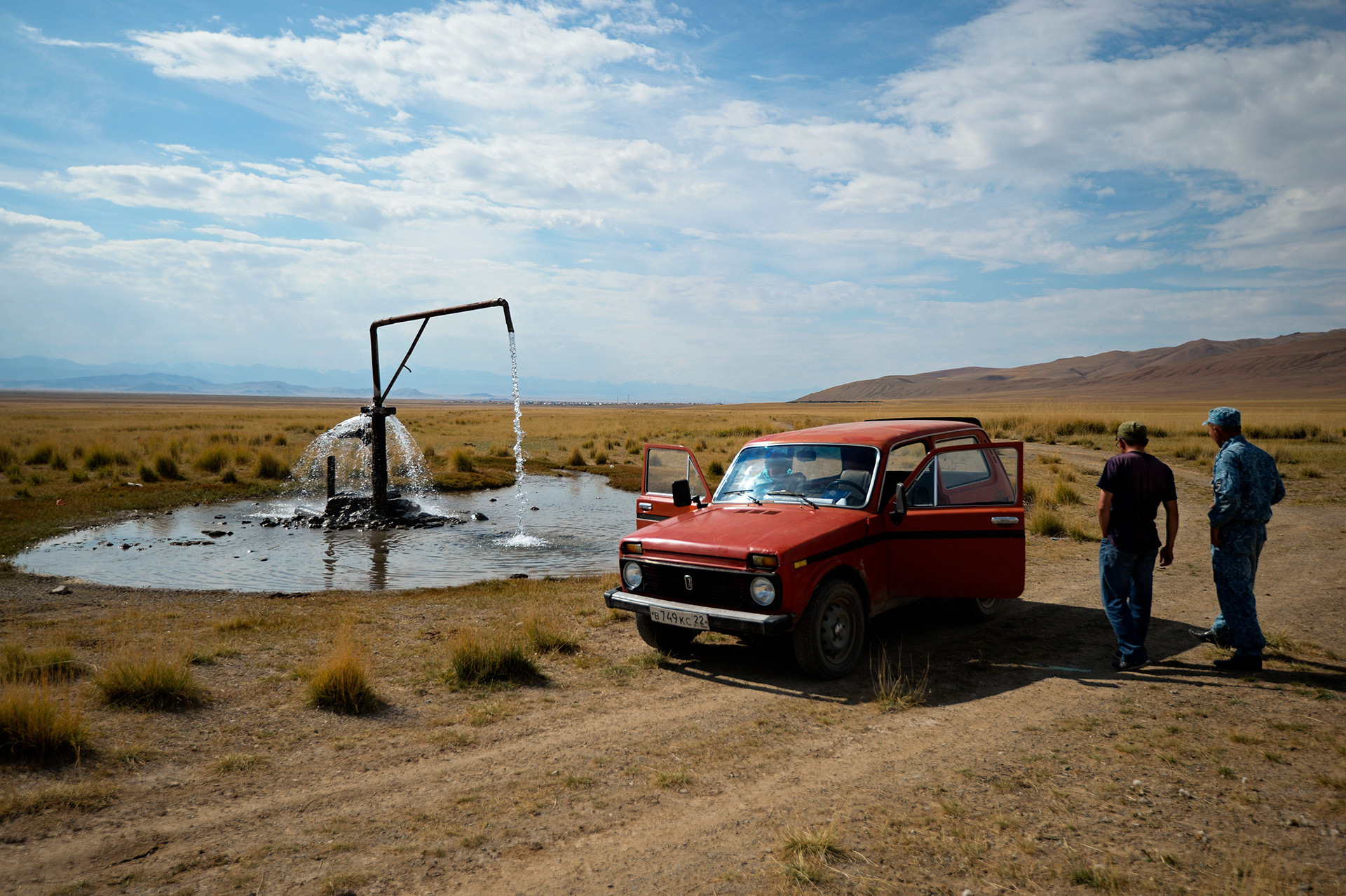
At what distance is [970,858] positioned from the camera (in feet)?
12.1

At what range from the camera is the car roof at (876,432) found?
285 inches

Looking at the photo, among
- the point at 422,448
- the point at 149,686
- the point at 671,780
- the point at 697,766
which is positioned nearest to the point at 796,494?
the point at 697,766

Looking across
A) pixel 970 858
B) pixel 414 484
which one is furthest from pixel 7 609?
pixel 414 484

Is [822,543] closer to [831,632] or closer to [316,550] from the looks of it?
[831,632]

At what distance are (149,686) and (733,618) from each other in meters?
4.53

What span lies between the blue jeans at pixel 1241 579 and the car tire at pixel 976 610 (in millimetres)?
2246

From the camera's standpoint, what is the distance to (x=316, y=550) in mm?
14305

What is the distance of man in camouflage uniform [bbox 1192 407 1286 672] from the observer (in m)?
6.15

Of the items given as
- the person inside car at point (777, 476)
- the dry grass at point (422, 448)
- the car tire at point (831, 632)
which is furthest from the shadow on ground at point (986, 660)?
the dry grass at point (422, 448)

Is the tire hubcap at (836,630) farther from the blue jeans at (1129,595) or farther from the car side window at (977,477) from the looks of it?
the blue jeans at (1129,595)

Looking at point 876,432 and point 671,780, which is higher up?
point 876,432

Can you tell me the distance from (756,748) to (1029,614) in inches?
193

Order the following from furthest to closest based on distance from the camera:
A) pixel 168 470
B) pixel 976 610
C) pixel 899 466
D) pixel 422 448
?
pixel 422 448, pixel 168 470, pixel 899 466, pixel 976 610

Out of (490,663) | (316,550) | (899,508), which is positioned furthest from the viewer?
(316,550)
